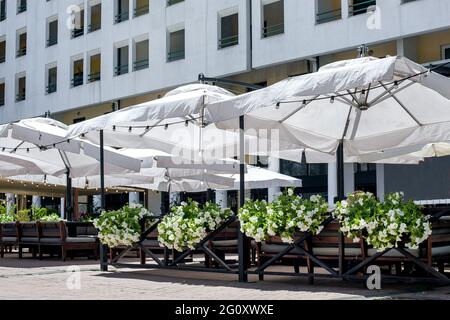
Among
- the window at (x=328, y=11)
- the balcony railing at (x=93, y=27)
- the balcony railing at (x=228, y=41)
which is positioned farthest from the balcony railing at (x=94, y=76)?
the window at (x=328, y=11)

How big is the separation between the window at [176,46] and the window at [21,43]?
13443mm

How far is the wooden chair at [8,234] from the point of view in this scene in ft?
63.0

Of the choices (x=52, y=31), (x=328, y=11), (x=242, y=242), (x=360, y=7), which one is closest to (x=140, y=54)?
(x=52, y=31)

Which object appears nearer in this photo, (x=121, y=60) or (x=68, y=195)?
(x=68, y=195)

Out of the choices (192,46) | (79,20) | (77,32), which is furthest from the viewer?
(77,32)

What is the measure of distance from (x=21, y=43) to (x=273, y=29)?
1995 centimetres

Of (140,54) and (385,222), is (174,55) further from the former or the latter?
(385,222)

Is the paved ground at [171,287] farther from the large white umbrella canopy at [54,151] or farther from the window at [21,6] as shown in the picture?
the window at [21,6]

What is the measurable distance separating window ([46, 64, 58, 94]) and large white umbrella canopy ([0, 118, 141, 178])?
66.6ft

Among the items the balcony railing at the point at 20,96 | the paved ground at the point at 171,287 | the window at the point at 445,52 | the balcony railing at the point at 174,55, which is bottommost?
the paved ground at the point at 171,287

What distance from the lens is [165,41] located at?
110ft

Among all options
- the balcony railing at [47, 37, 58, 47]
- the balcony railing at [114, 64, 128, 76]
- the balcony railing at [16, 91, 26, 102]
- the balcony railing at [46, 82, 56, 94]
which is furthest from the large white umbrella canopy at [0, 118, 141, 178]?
the balcony railing at [16, 91, 26, 102]

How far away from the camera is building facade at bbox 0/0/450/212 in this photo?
25375mm
